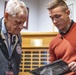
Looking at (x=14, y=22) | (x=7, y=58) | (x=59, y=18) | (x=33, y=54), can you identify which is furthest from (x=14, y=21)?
(x=33, y=54)

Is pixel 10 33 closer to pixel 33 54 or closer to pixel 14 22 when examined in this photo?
pixel 14 22

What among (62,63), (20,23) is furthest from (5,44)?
(62,63)

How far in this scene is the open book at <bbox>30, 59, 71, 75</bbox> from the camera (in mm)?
1543

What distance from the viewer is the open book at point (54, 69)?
5.06ft

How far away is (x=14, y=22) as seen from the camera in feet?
5.30

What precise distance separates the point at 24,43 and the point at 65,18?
50cm

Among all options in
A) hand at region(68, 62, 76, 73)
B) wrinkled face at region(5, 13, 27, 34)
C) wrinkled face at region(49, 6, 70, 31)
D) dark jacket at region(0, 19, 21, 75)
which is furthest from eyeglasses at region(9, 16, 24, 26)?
hand at region(68, 62, 76, 73)

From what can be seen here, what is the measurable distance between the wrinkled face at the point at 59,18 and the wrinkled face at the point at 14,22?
30 cm

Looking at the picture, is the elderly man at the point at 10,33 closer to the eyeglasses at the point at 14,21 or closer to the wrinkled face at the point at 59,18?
the eyeglasses at the point at 14,21

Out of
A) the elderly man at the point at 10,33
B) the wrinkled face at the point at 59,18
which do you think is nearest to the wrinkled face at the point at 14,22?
the elderly man at the point at 10,33

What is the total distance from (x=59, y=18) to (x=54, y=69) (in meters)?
0.45

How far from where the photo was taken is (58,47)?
6.05ft

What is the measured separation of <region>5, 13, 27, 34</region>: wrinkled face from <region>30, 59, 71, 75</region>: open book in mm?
335

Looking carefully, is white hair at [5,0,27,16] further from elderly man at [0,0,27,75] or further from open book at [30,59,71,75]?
open book at [30,59,71,75]
